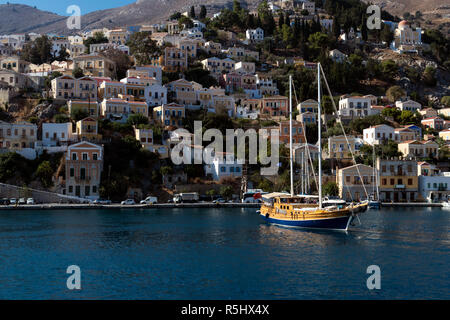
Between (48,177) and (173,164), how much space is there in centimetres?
1476

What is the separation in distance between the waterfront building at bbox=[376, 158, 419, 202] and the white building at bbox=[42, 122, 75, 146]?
130ft

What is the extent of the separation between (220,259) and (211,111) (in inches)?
2063

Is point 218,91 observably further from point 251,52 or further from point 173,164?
point 251,52

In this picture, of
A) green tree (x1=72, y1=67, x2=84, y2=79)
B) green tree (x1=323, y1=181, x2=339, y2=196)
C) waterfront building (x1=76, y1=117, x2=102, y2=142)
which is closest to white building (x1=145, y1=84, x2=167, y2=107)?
green tree (x1=72, y1=67, x2=84, y2=79)

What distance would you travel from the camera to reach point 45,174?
2302 inches

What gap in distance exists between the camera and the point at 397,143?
72000mm

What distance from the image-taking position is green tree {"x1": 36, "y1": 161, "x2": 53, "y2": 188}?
5831cm

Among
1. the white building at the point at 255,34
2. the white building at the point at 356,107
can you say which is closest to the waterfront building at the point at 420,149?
the white building at the point at 356,107

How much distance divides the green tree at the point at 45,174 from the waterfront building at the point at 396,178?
131 ft

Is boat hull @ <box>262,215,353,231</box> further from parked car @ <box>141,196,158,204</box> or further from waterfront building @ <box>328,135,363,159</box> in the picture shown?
waterfront building @ <box>328,135,363,159</box>

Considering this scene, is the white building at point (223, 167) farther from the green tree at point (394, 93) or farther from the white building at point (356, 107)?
the green tree at point (394, 93)

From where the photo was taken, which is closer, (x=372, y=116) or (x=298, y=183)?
(x=298, y=183)

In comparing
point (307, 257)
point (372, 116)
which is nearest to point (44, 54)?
point (372, 116)

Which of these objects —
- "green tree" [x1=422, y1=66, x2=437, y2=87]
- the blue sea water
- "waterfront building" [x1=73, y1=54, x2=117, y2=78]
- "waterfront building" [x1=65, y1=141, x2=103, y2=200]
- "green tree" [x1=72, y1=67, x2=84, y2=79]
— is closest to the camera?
the blue sea water
